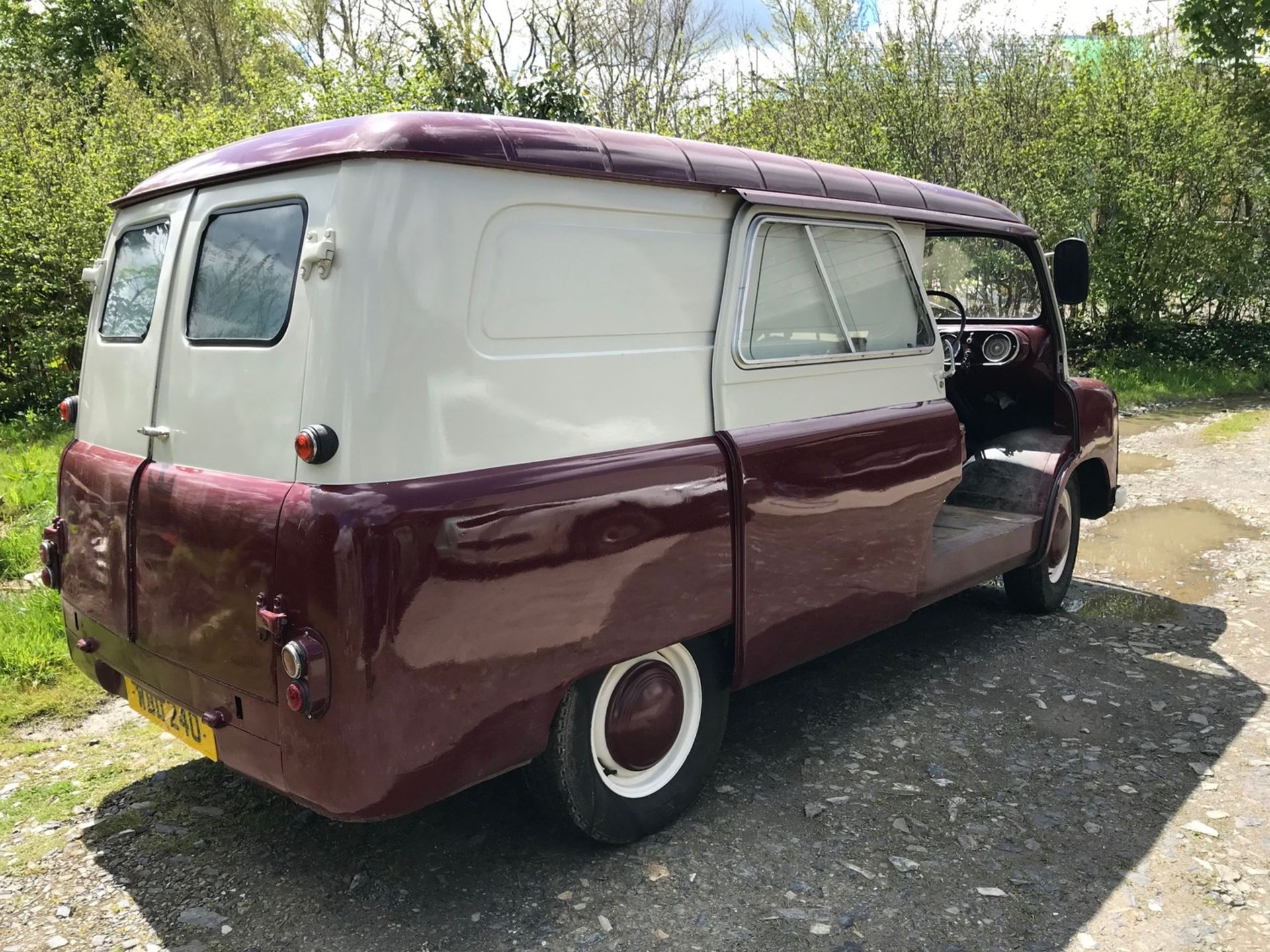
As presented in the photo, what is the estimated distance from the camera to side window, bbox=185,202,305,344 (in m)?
2.75

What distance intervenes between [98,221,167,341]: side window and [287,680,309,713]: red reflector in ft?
4.72

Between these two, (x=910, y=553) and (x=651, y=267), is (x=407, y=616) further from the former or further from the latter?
(x=910, y=553)

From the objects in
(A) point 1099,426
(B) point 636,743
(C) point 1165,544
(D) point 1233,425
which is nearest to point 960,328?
(A) point 1099,426

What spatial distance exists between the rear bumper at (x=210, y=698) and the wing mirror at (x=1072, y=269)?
14.3ft

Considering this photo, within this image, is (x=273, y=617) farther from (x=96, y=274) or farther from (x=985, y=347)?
(x=985, y=347)

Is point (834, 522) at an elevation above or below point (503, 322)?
below

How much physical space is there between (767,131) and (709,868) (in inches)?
556

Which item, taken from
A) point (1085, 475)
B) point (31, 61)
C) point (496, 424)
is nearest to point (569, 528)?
point (496, 424)

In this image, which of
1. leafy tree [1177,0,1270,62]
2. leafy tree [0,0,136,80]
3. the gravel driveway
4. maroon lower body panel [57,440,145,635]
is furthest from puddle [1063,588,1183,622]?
leafy tree [0,0,136,80]

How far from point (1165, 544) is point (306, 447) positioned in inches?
264

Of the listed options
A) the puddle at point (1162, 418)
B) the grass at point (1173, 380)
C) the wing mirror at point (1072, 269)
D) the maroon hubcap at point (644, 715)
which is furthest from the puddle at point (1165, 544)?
the grass at point (1173, 380)

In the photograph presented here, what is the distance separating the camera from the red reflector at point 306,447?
248cm

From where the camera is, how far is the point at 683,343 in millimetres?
3281

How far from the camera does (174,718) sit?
→ 120 inches
